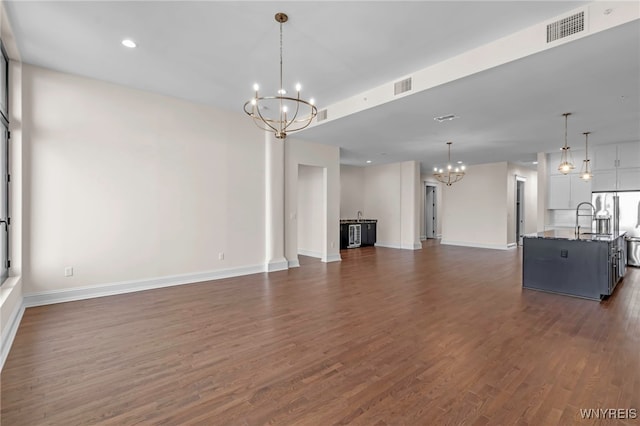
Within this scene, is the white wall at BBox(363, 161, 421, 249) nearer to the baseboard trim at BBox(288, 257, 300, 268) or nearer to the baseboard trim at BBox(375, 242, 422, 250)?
the baseboard trim at BBox(375, 242, 422, 250)

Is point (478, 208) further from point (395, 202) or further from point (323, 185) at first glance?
point (323, 185)

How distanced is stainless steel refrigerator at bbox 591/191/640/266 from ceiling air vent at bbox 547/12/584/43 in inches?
242

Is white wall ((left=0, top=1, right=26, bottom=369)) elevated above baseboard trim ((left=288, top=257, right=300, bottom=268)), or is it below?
above

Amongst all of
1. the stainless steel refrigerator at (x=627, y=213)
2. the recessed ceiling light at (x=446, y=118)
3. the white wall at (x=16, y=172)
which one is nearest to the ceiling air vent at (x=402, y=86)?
the recessed ceiling light at (x=446, y=118)

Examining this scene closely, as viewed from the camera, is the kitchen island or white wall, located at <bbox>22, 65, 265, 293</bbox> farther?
the kitchen island

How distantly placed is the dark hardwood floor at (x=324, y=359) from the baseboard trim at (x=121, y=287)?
17 centimetres

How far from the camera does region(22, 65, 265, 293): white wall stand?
421 cm

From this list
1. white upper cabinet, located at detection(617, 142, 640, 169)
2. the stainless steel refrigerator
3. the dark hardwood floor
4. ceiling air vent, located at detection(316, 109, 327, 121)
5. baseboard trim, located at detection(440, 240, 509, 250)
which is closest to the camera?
the dark hardwood floor

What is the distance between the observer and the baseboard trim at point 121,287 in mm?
4203

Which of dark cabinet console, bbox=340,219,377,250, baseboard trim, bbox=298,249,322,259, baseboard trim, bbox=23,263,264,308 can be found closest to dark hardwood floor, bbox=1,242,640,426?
baseboard trim, bbox=23,263,264,308

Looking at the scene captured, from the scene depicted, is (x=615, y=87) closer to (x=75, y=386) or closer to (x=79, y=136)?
(x=75, y=386)

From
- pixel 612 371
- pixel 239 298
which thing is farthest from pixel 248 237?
pixel 612 371

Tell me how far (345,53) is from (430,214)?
11113mm

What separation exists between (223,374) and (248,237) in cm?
391
